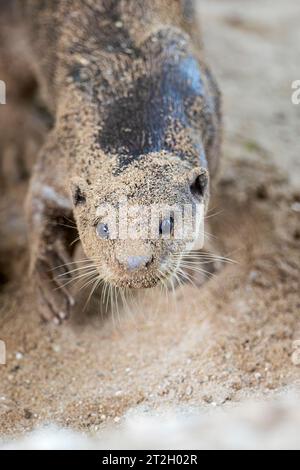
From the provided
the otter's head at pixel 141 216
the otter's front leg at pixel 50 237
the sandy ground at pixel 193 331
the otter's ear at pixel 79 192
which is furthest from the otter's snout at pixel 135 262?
the otter's front leg at pixel 50 237

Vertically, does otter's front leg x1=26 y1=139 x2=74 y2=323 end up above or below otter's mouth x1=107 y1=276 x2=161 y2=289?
above

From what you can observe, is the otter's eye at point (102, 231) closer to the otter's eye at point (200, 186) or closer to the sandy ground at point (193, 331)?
the otter's eye at point (200, 186)

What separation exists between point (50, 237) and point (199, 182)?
1.50 metres

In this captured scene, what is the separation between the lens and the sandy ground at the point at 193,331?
5266mm

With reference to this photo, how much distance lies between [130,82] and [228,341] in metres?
2.01

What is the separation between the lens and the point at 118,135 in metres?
5.36

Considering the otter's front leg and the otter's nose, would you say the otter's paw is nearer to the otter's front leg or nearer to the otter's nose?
the otter's front leg

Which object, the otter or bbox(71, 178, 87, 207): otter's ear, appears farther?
bbox(71, 178, 87, 207): otter's ear

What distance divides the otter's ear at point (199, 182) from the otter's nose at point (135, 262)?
79 cm

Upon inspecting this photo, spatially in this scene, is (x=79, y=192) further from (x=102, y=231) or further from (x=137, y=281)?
(x=137, y=281)

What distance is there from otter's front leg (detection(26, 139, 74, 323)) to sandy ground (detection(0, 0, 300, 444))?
0.54 feet

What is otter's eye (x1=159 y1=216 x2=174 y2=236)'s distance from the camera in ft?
15.4

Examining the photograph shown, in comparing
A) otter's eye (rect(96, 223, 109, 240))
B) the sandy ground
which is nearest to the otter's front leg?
the sandy ground

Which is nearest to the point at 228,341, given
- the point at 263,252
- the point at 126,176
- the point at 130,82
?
the point at 263,252
